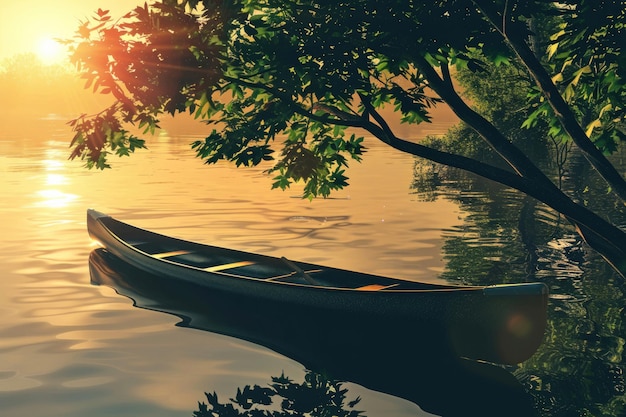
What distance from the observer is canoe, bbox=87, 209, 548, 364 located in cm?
1423

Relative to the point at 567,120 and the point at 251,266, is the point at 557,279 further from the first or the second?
the point at 567,120

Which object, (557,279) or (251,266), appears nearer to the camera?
(251,266)

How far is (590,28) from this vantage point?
13.2 metres

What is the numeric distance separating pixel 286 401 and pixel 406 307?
9.40 ft

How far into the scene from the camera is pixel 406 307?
49.8 feet

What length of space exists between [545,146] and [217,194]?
1621 cm

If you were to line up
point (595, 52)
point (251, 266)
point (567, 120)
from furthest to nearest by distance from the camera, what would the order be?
point (251, 266) → point (567, 120) → point (595, 52)

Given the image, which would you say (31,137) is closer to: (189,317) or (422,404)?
(189,317)

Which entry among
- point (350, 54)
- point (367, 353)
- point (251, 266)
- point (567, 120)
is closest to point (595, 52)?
point (567, 120)

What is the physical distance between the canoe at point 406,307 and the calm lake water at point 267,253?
0.52 m

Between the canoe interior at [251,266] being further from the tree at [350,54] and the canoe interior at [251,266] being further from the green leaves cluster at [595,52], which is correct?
the green leaves cluster at [595,52]

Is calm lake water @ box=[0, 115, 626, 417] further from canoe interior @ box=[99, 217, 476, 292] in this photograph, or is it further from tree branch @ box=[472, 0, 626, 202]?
tree branch @ box=[472, 0, 626, 202]

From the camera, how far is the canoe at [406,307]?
46.7 ft

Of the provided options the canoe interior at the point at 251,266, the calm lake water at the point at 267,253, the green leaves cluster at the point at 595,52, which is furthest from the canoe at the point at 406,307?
the green leaves cluster at the point at 595,52
